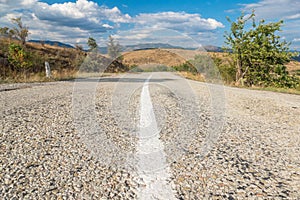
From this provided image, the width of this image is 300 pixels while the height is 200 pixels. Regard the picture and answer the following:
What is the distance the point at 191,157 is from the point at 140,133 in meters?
1.25

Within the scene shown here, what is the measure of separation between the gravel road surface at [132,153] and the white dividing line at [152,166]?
1.7 inches

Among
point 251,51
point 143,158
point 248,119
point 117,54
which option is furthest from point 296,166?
point 251,51

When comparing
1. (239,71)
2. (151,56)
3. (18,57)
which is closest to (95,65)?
(18,57)

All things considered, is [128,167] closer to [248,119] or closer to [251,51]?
[248,119]

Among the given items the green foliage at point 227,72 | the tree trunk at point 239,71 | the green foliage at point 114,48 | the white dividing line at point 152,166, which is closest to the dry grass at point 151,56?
the green foliage at point 114,48

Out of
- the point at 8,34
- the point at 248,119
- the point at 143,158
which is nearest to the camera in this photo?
the point at 143,158

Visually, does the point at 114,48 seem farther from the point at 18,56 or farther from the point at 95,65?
the point at 95,65

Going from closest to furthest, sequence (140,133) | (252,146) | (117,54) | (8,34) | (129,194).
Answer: (129,194), (252,146), (140,133), (117,54), (8,34)

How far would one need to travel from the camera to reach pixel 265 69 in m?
14.6

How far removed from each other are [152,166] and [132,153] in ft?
1.57

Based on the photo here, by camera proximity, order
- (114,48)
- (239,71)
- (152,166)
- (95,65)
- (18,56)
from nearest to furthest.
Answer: (152,166) → (114,48) → (18,56) → (95,65) → (239,71)

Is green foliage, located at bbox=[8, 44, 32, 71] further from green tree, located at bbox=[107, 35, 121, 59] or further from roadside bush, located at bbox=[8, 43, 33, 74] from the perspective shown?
green tree, located at bbox=[107, 35, 121, 59]

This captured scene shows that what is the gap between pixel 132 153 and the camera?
3.08 meters

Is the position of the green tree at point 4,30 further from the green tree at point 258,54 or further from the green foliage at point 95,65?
the green tree at point 258,54
